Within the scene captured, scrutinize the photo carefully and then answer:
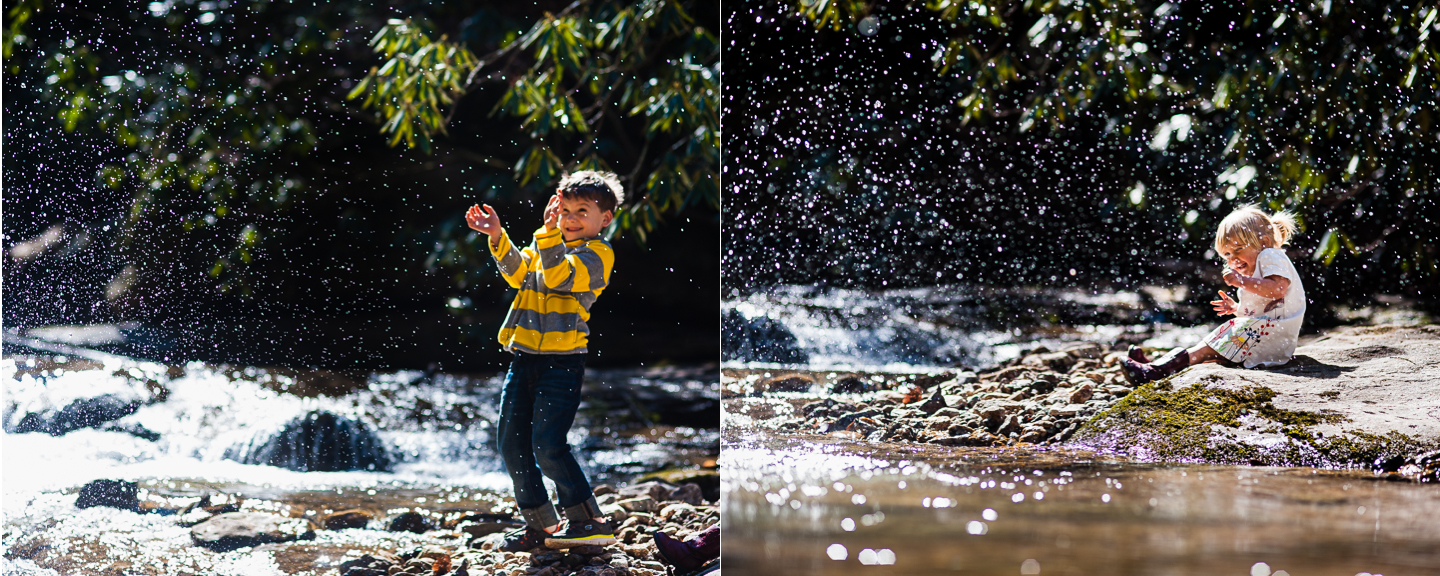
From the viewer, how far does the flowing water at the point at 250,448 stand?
2582 millimetres

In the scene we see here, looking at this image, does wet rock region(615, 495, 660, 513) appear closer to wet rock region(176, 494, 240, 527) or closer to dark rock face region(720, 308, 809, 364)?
wet rock region(176, 494, 240, 527)

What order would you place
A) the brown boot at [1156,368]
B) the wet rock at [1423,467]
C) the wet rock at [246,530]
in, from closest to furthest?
1. the wet rock at [1423,467]
2. the wet rock at [246,530]
3. the brown boot at [1156,368]

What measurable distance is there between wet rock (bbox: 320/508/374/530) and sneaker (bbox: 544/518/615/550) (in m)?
0.73

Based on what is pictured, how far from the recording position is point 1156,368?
307 centimetres

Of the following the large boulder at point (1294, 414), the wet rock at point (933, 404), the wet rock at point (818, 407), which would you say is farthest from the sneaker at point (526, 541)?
the large boulder at point (1294, 414)

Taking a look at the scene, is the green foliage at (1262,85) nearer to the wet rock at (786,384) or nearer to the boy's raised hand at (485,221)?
the wet rock at (786,384)

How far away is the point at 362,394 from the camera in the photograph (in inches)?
183

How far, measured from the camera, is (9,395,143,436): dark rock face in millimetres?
3527

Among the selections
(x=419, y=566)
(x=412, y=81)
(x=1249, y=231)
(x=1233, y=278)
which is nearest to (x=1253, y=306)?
(x=1233, y=278)

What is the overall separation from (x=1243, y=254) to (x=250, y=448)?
11.2 ft

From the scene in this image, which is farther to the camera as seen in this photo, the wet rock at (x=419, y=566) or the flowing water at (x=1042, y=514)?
the wet rock at (x=419, y=566)

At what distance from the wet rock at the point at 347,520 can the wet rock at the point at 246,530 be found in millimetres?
46

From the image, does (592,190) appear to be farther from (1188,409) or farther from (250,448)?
(250,448)

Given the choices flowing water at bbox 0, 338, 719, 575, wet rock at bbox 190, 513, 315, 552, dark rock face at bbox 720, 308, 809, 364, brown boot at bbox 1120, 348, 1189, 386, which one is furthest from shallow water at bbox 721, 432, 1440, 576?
dark rock face at bbox 720, 308, 809, 364
